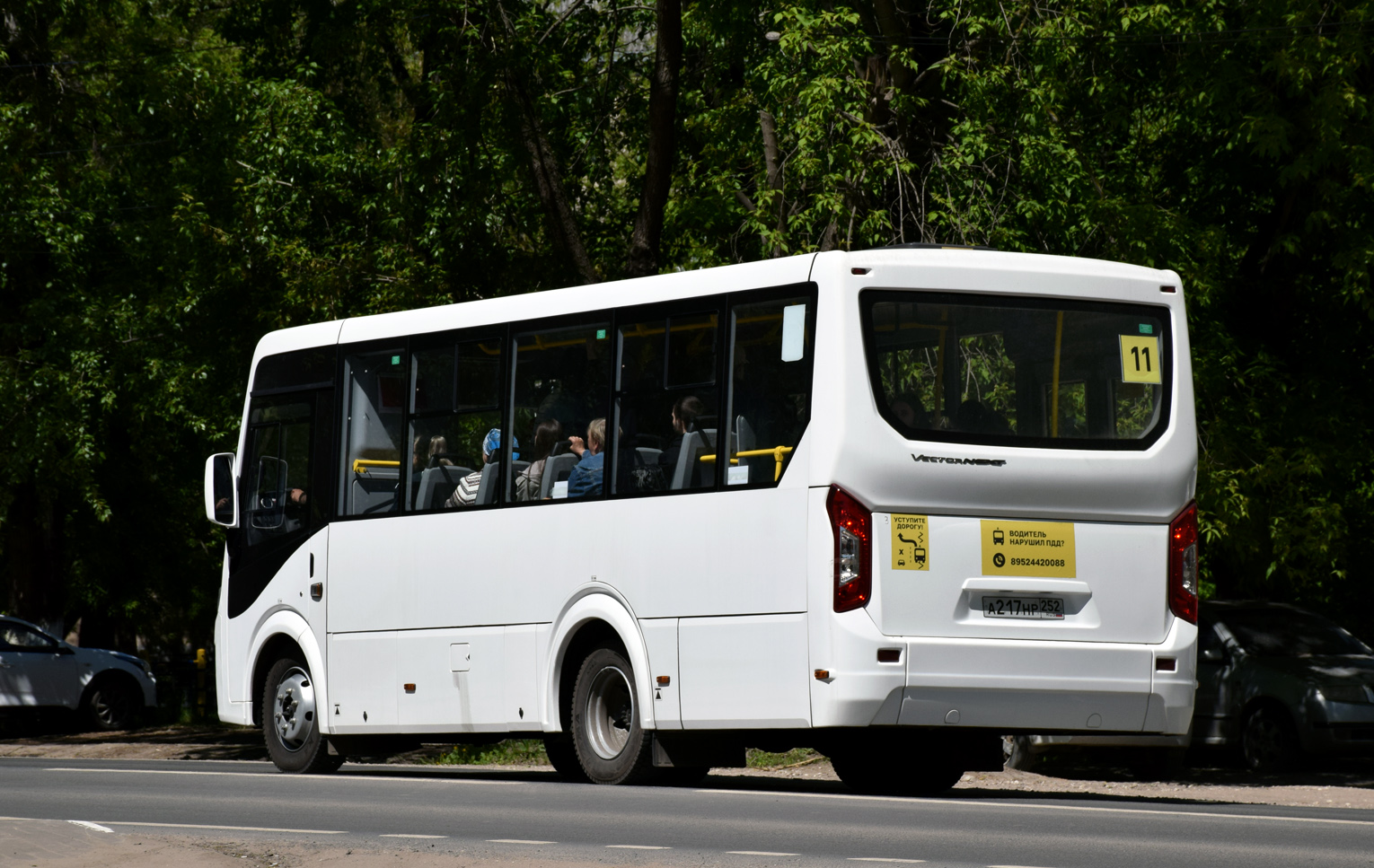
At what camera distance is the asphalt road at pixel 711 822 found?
909 cm

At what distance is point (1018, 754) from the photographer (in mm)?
18938

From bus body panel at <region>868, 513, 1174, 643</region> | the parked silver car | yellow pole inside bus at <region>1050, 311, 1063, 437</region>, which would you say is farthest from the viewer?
the parked silver car

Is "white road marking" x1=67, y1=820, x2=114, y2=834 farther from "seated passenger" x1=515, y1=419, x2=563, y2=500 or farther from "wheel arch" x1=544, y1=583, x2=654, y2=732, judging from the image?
"seated passenger" x1=515, y1=419, x2=563, y2=500

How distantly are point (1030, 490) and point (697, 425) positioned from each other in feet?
6.57

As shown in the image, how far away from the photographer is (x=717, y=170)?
23094 millimetres

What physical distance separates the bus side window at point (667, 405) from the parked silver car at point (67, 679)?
63.0 ft

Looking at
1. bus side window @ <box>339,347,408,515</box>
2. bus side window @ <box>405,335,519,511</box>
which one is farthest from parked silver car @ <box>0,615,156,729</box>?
bus side window @ <box>405,335,519,511</box>

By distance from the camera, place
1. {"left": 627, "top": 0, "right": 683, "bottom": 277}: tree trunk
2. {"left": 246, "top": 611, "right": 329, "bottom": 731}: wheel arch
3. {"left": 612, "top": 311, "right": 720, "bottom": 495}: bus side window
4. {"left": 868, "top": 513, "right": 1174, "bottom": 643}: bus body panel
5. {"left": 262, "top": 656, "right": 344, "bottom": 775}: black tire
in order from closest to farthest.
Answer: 1. {"left": 868, "top": 513, "right": 1174, "bottom": 643}: bus body panel
2. {"left": 612, "top": 311, "right": 720, "bottom": 495}: bus side window
3. {"left": 246, "top": 611, "right": 329, "bottom": 731}: wheel arch
4. {"left": 262, "top": 656, "right": 344, "bottom": 775}: black tire
5. {"left": 627, "top": 0, "right": 683, "bottom": 277}: tree trunk

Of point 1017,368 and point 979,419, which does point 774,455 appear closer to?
point 979,419

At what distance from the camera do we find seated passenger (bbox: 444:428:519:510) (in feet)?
46.0

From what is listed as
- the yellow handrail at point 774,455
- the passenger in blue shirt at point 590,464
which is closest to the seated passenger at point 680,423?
the yellow handrail at point 774,455

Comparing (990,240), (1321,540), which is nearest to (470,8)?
(990,240)

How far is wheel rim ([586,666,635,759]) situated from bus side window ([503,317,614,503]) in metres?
1.17

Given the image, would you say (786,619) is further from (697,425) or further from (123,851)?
(123,851)
